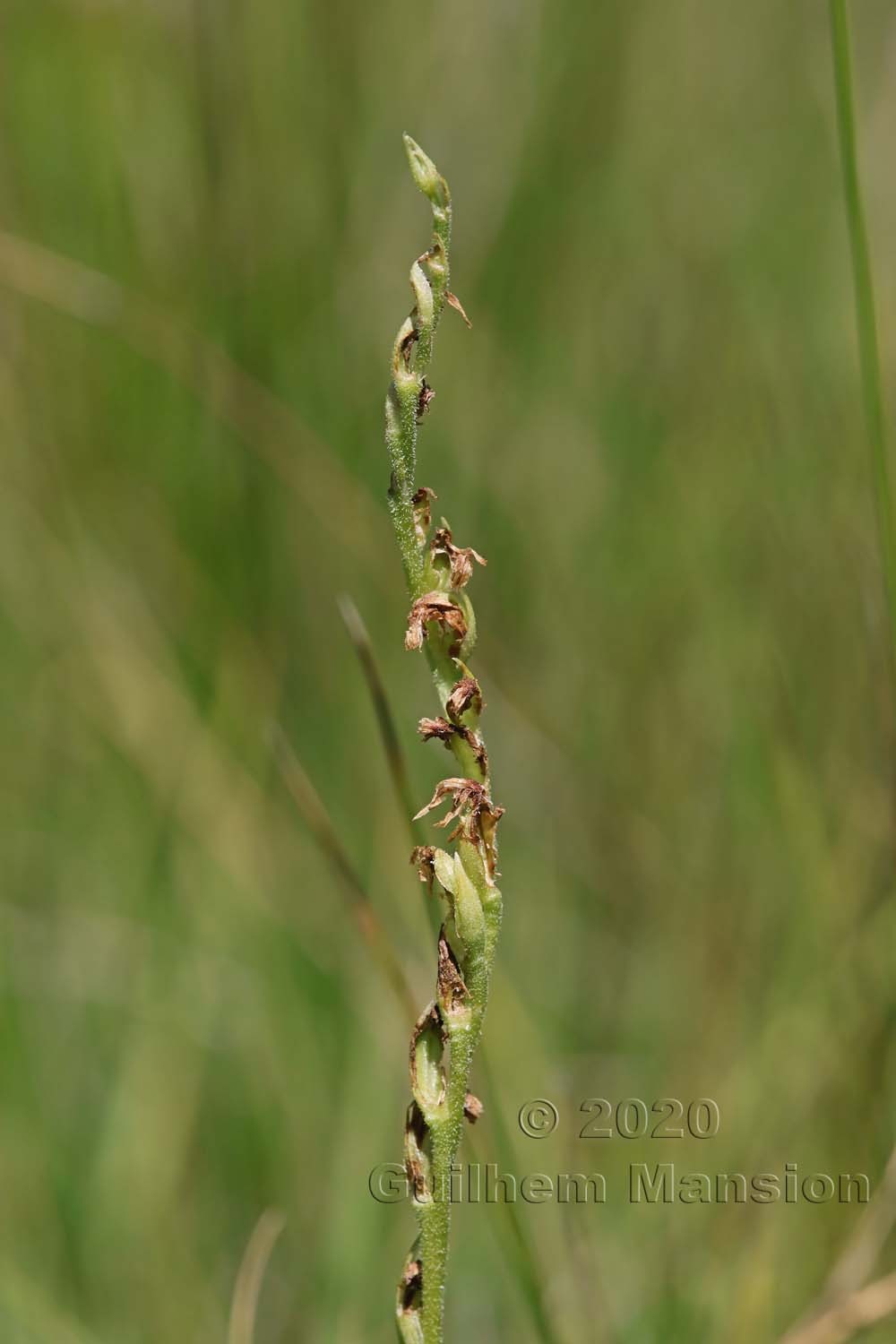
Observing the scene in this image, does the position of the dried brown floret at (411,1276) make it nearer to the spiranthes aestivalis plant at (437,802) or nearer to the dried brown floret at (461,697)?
the spiranthes aestivalis plant at (437,802)

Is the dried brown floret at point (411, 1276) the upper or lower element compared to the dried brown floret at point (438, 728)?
lower

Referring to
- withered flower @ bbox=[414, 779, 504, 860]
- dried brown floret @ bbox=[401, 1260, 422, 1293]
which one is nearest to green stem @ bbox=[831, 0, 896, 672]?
withered flower @ bbox=[414, 779, 504, 860]

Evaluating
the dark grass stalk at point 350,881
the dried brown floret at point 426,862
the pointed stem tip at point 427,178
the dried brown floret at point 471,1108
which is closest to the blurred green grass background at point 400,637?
the dark grass stalk at point 350,881

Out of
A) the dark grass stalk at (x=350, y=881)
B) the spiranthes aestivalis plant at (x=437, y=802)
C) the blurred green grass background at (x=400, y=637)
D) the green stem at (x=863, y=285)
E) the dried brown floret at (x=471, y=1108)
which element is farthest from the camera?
the blurred green grass background at (x=400, y=637)

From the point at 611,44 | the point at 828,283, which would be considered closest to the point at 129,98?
the point at 611,44

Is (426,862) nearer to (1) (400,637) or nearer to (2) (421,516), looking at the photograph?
(2) (421,516)
